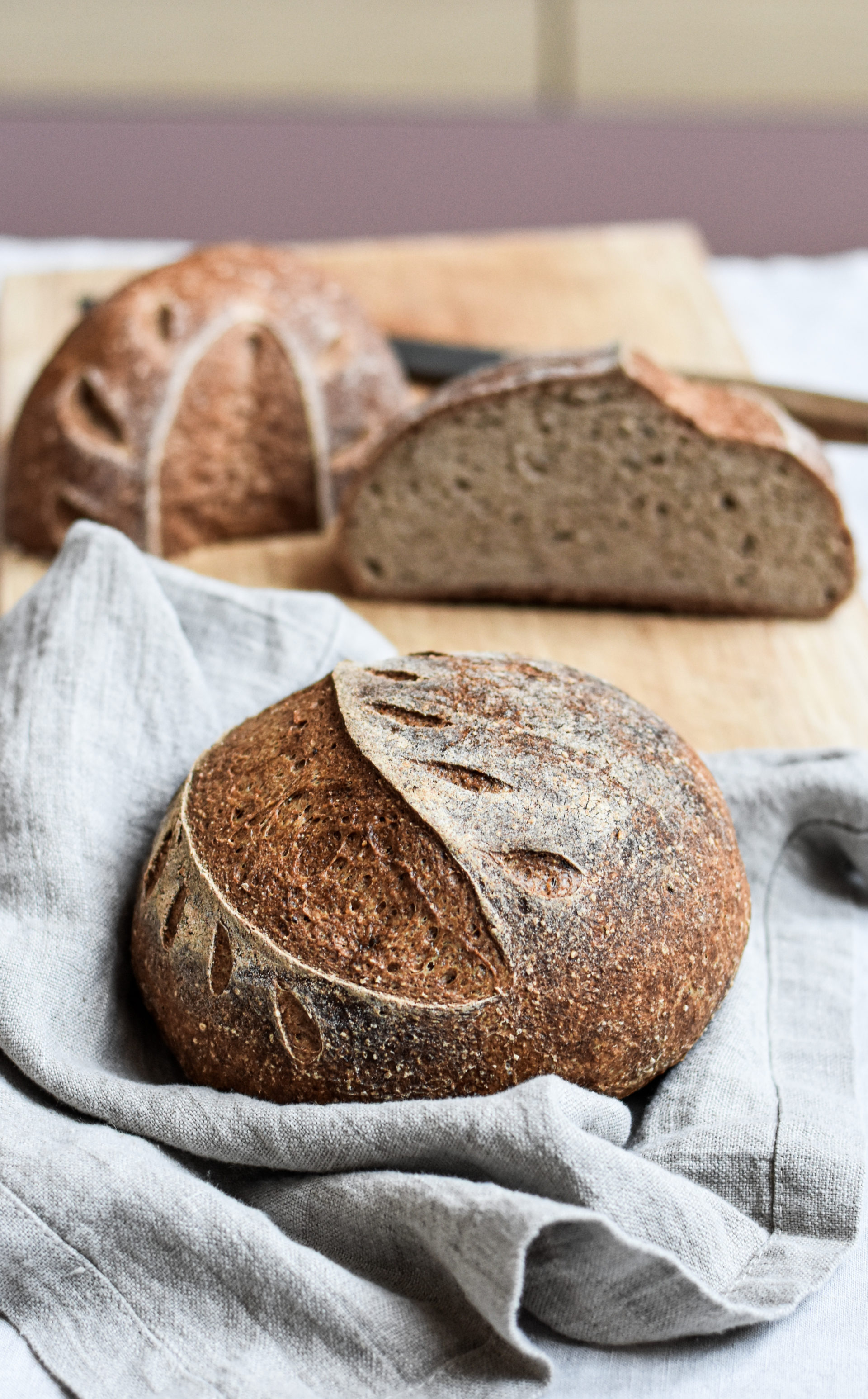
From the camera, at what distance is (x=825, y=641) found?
2162 millimetres

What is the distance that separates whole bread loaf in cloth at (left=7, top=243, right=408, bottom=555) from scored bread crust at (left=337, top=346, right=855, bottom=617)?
0.13 meters

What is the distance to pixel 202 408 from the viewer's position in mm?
2236

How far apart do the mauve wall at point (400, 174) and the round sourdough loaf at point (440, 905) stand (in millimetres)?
2630

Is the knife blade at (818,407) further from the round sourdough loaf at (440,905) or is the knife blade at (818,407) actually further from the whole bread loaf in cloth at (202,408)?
the round sourdough loaf at (440,905)

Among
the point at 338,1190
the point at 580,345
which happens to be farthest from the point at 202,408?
the point at 338,1190

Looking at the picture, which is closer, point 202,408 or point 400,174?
point 202,408

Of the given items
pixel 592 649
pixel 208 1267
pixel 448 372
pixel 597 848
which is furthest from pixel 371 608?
pixel 208 1267

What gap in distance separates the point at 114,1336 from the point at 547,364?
4.79ft

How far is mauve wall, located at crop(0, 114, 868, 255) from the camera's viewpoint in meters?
3.65

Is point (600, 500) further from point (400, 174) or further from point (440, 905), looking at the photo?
point (400, 174)

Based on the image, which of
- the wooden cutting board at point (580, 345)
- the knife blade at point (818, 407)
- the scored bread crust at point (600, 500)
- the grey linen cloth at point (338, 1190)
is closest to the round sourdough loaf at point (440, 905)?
the grey linen cloth at point (338, 1190)

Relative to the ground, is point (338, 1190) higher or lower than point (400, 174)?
lower

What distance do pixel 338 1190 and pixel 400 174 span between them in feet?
10.0

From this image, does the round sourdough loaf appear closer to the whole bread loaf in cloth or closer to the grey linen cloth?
the grey linen cloth
